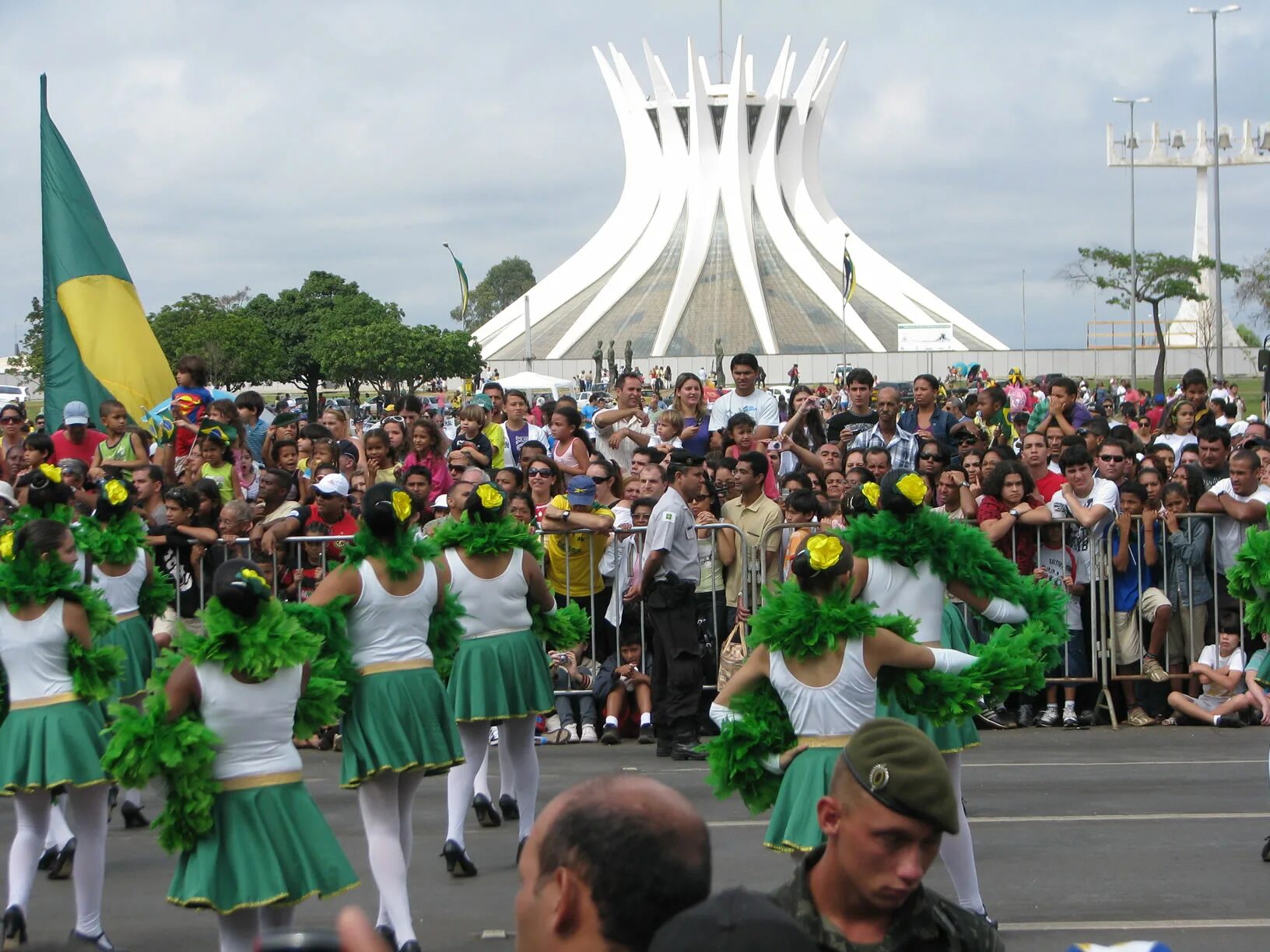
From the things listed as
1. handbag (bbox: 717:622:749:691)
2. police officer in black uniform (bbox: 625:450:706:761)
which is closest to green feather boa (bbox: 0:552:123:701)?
police officer in black uniform (bbox: 625:450:706:761)

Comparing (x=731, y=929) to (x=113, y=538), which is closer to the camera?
(x=731, y=929)

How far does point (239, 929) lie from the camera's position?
5.46 meters

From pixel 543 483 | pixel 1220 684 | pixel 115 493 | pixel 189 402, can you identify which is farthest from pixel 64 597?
pixel 1220 684

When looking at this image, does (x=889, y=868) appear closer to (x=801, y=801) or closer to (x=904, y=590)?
(x=801, y=801)

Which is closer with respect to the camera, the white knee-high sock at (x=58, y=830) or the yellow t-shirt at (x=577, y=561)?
the white knee-high sock at (x=58, y=830)

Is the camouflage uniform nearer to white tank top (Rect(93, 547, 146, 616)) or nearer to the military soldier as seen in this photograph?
the military soldier

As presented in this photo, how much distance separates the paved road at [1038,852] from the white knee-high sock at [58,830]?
0.30m

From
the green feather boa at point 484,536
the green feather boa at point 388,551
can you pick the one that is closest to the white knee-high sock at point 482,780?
the green feather boa at point 484,536

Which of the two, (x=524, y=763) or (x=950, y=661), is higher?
(x=950, y=661)

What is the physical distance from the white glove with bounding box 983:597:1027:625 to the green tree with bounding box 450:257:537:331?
123m

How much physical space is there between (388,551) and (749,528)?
14.2 ft

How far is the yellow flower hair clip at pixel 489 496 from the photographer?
295 inches

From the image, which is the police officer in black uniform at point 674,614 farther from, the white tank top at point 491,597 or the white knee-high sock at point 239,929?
the white knee-high sock at point 239,929

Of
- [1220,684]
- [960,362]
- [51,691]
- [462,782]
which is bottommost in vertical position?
[1220,684]
